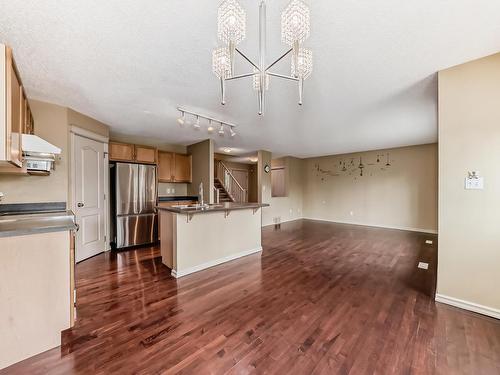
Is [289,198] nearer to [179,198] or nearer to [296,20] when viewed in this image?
[179,198]

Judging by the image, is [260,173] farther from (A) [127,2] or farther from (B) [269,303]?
(A) [127,2]

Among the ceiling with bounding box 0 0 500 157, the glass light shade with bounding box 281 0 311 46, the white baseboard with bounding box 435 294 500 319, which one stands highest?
the ceiling with bounding box 0 0 500 157

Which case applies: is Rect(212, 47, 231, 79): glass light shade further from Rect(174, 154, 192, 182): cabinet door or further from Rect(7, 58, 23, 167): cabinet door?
Rect(174, 154, 192, 182): cabinet door

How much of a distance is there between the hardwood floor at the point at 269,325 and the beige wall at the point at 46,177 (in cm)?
129

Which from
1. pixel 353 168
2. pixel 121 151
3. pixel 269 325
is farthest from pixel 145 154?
pixel 353 168

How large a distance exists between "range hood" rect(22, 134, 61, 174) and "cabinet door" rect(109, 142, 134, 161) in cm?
167

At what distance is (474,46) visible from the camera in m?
1.94

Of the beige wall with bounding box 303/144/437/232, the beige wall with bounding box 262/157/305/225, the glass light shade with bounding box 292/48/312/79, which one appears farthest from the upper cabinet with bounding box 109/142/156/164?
the beige wall with bounding box 303/144/437/232

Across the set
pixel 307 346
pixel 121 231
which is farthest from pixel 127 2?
pixel 121 231

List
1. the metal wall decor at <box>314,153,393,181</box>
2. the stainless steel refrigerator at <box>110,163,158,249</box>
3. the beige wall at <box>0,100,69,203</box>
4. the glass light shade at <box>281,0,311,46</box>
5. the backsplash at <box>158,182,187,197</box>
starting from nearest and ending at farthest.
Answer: the glass light shade at <box>281,0,311,46</box> → the beige wall at <box>0,100,69,203</box> → the stainless steel refrigerator at <box>110,163,158,249</box> → the backsplash at <box>158,182,187,197</box> → the metal wall decor at <box>314,153,393,181</box>

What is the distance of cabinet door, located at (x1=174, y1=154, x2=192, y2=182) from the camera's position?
568 centimetres

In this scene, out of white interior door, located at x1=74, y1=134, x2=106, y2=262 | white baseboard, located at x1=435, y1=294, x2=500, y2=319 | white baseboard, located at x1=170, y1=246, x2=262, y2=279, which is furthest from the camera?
white interior door, located at x1=74, y1=134, x2=106, y2=262

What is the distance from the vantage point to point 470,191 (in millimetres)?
2221

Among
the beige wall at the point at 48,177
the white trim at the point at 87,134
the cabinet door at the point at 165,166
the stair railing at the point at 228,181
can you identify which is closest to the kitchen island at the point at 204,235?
the beige wall at the point at 48,177
